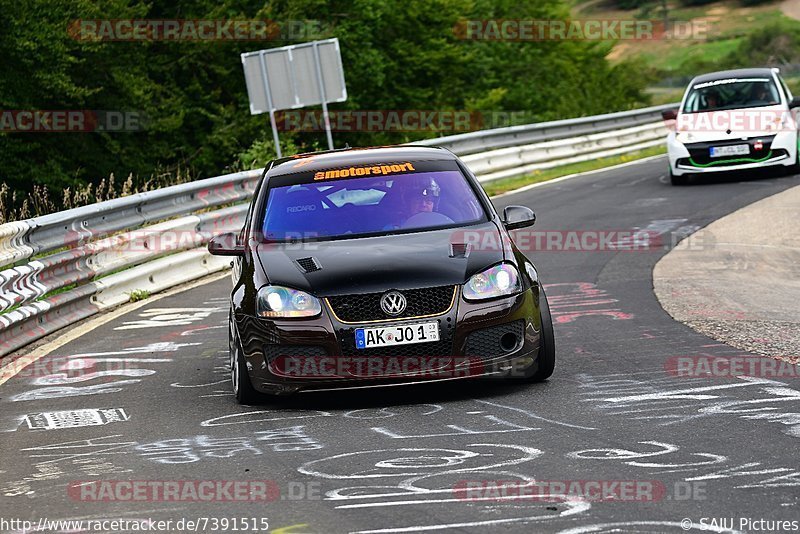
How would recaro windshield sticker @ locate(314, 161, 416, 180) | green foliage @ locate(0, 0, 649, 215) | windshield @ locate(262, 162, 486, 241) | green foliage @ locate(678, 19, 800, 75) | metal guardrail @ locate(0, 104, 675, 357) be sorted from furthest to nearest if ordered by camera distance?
green foliage @ locate(678, 19, 800, 75), green foliage @ locate(0, 0, 649, 215), metal guardrail @ locate(0, 104, 675, 357), recaro windshield sticker @ locate(314, 161, 416, 180), windshield @ locate(262, 162, 486, 241)

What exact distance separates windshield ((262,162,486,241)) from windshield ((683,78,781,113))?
1274 cm

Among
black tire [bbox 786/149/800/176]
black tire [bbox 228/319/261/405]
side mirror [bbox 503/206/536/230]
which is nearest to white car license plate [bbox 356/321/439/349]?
black tire [bbox 228/319/261/405]

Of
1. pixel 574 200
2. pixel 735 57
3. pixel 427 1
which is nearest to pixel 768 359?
pixel 574 200

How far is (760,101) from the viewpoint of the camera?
20938 mm

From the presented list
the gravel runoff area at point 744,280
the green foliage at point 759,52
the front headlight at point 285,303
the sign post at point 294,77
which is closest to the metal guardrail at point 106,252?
the front headlight at point 285,303

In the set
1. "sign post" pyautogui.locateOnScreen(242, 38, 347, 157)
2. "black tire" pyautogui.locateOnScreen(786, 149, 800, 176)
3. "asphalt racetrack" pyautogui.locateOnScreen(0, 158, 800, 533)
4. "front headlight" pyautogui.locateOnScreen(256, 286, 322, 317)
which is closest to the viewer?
"asphalt racetrack" pyautogui.locateOnScreen(0, 158, 800, 533)

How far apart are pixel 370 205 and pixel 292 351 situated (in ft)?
4.57

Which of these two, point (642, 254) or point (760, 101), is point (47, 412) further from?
point (760, 101)

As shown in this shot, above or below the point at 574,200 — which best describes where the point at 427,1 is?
above

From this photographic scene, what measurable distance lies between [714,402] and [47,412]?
3.90m

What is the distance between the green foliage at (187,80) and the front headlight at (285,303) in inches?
646

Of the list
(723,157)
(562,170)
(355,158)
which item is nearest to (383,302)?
(355,158)

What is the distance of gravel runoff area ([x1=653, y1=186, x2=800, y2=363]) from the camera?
380 inches

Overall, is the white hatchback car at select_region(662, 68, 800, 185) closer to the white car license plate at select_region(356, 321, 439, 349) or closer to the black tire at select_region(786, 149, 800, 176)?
the black tire at select_region(786, 149, 800, 176)
